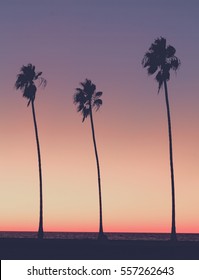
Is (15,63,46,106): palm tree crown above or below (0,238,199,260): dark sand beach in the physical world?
above

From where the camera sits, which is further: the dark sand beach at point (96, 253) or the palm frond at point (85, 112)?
the palm frond at point (85, 112)

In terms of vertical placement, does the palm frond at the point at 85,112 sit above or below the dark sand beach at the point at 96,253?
above

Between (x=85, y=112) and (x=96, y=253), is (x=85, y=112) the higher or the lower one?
the higher one

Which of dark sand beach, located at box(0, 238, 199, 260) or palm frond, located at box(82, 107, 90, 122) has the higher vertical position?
palm frond, located at box(82, 107, 90, 122)

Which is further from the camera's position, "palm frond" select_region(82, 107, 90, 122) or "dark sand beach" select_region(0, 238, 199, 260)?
"palm frond" select_region(82, 107, 90, 122)

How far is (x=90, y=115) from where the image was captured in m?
73.6

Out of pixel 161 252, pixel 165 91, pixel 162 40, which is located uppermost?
pixel 162 40

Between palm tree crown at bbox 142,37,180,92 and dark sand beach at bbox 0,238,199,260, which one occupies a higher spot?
palm tree crown at bbox 142,37,180,92

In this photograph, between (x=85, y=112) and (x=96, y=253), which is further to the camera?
(x=85, y=112)
